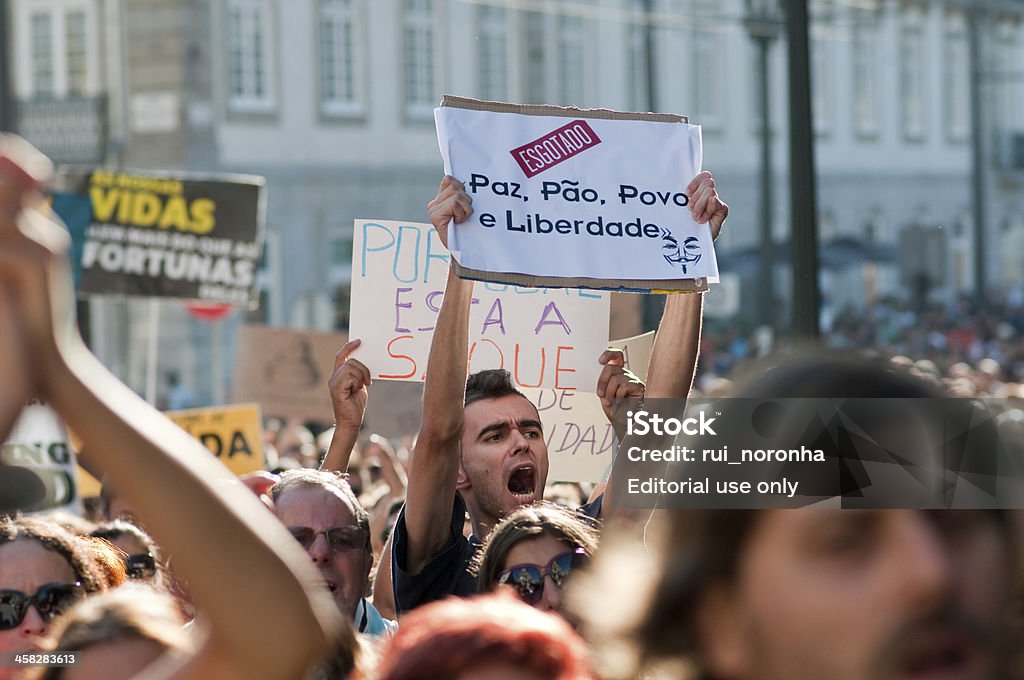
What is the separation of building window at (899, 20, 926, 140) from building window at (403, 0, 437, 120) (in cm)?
1739

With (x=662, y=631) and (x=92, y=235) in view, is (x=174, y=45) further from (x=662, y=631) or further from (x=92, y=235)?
(x=662, y=631)

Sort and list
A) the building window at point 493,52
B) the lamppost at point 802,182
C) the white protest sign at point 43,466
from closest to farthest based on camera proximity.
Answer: the white protest sign at point 43,466
the lamppost at point 802,182
the building window at point 493,52

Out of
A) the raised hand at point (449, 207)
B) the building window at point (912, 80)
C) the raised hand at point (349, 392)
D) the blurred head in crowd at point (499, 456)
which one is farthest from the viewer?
the building window at point (912, 80)

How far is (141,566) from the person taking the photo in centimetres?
413

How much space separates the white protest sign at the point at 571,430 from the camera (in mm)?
5391

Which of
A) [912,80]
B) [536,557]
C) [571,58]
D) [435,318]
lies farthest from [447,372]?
[912,80]

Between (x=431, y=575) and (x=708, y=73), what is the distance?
3267cm

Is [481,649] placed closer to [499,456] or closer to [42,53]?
[499,456]

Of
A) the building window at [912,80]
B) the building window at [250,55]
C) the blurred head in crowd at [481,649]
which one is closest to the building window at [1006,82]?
the building window at [912,80]

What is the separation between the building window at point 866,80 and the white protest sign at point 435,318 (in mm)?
35739

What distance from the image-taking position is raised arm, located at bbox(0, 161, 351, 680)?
143 centimetres

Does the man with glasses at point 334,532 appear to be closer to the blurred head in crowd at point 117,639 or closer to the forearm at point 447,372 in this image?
the forearm at point 447,372

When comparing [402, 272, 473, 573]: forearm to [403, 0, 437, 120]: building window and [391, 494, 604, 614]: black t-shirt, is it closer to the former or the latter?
[391, 494, 604, 614]: black t-shirt

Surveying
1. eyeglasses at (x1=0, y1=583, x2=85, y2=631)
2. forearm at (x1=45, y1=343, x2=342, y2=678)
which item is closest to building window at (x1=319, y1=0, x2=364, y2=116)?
eyeglasses at (x1=0, y1=583, x2=85, y2=631)
